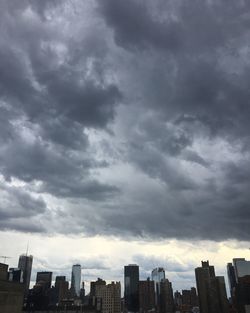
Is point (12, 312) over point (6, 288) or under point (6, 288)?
under

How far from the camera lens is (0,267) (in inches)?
3105

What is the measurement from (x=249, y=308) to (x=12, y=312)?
102 m

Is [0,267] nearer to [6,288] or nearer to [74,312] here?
[6,288]

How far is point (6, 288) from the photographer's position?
75.1m

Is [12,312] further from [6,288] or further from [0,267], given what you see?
[0,267]

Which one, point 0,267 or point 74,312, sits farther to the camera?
point 74,312

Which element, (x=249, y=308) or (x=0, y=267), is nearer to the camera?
(x=0, y=267)

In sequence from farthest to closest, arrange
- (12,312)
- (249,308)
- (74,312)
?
(74,312), (249,308), (12,312)

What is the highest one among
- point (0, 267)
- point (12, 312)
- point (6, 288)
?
point (0, 267)

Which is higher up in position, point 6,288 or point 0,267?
point 0,267

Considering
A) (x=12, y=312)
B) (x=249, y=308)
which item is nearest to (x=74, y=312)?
(x=249, y=308)

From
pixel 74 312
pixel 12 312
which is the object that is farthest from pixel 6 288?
pixel 74 312

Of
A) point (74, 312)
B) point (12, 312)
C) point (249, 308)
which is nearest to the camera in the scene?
point (12, 312)

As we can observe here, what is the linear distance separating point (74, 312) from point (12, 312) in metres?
130
